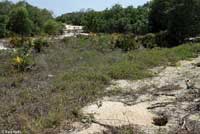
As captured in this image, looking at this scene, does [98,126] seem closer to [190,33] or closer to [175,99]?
[175,99]

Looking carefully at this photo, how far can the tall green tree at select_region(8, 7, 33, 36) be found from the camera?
98.3 ft

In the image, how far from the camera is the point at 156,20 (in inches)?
936

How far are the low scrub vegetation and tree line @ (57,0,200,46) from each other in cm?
500

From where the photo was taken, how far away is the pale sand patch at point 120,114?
526 centimetres

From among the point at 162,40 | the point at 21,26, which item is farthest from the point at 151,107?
the point at 21,26

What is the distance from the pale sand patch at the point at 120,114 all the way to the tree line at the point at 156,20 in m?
11.0

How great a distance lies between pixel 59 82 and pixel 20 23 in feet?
77.4

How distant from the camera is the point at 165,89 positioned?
6957 mm

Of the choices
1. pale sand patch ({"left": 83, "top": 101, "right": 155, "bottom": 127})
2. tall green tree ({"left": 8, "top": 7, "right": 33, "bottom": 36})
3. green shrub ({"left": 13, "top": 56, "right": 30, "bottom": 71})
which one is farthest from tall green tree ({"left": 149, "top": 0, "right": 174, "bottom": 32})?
pale sand patch ({"left": 83, "top": 101, "right": 155, "bottom": 127})

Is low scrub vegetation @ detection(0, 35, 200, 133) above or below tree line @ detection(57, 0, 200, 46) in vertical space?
below

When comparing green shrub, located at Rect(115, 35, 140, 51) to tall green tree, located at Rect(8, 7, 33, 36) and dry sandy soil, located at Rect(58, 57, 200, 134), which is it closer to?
dry sandy soil, located at Rect(58, 57, 200, 134)

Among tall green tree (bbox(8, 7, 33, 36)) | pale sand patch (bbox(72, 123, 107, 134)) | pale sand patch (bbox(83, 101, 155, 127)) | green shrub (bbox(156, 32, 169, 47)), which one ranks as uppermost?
tall green tree (bbox(8, 7, 33, 36))

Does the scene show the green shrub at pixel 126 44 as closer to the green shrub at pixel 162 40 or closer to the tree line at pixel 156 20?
the green shrub at pixel 162 40

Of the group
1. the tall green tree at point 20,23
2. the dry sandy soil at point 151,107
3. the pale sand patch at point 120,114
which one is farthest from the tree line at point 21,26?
the pale sand patch at point 120,114
